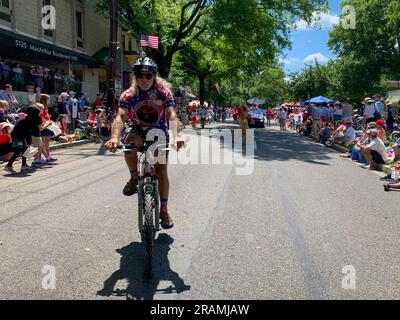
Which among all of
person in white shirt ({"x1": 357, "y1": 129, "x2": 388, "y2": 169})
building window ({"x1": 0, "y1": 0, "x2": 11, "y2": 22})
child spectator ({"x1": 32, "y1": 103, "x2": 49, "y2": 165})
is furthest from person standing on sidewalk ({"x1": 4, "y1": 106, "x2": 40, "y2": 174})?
building window ({"x1": 0, "y1": 0, "x2": 11, "y2": 22})

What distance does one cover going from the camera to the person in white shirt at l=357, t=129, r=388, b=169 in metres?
11.4

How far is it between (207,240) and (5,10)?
19.0 metres

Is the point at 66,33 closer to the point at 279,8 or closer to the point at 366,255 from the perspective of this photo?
the point at 279,8

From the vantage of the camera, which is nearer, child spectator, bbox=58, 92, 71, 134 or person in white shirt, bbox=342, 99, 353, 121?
child spectator, bbox=58, 92, 71, 134

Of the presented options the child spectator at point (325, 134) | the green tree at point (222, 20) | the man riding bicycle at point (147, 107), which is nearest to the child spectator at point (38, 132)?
the man riding bicycle at point (147, 107)

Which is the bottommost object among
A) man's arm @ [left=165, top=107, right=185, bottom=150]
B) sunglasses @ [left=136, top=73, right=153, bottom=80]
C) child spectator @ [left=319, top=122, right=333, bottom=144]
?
child spectator @ [left=319, top=122, right=333, bottom=144]

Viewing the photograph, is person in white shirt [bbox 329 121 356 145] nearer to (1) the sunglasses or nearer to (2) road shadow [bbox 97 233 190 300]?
(1) the sunglasses

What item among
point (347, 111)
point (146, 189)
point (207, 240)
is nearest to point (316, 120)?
point (347, 111)

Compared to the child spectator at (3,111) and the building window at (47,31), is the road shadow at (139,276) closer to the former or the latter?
the child spectator at (3,111)

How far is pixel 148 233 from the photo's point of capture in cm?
410

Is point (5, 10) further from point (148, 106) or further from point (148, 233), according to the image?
point (148, 233)
